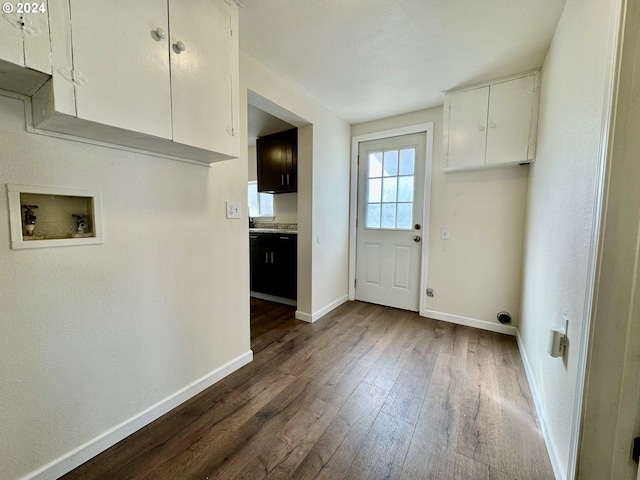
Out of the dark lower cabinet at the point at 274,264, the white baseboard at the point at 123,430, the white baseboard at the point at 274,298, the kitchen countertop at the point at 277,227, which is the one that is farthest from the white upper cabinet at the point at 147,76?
the white baseboard at the point at 274,298

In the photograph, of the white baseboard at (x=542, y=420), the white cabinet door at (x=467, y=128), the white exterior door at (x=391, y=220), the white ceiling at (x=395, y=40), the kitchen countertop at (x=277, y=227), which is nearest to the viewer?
the white baseboard at (x=542, y=420)

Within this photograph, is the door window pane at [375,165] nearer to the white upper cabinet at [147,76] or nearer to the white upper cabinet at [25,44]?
the white upper cabinet at [147,76]

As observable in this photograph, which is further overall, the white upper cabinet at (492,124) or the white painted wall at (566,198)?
the white upper cabinet at (492,124)

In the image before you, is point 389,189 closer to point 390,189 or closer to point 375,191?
point 390,189

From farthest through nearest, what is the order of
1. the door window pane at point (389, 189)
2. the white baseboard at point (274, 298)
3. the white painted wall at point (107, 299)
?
the white baseboard at point (274, 298)
the door window pane at point (389, 189)
the white painted wall at point (107, 299)

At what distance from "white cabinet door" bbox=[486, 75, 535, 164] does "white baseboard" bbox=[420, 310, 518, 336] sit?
1.58m

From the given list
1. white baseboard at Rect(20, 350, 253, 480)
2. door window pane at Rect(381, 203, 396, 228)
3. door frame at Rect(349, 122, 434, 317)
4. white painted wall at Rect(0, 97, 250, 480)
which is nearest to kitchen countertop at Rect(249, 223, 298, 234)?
door frame at Rect(349, 122, 434, 317)

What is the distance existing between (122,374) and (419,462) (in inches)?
A: 60.4

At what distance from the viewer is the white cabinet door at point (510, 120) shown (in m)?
2.09

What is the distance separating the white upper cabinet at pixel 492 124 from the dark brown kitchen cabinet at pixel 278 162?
5.41 feet

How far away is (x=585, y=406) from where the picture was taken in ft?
2.88

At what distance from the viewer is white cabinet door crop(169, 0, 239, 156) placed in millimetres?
1195

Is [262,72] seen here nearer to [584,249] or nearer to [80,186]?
[80,186]

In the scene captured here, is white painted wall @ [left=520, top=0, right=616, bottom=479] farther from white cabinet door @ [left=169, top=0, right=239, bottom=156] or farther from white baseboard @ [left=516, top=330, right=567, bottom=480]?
white cabinet door @ [left=169, top=0, right=239, bottom=156]
